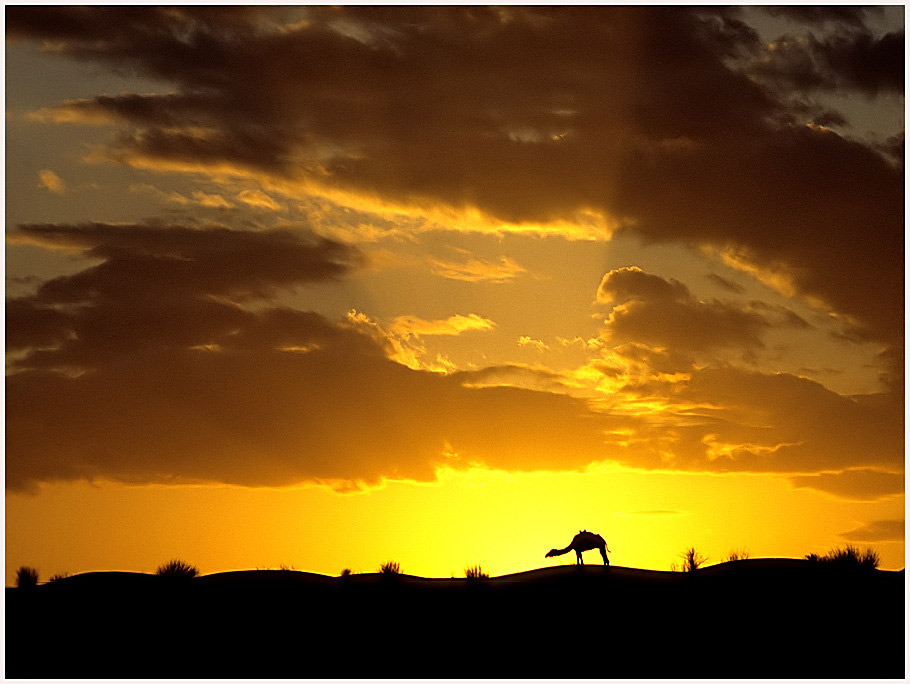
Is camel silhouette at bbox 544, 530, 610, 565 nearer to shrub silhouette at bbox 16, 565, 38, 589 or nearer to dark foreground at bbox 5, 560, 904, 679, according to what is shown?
dark foreground at bbox 5, 560, 904, 679

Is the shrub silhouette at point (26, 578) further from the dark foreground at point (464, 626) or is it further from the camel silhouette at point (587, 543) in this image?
the camel silhouette at point (587, 543)

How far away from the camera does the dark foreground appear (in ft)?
114

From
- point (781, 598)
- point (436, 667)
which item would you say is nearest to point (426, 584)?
point (436, 667)

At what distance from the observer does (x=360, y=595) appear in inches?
1516

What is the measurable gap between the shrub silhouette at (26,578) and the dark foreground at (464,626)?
0.58 meters

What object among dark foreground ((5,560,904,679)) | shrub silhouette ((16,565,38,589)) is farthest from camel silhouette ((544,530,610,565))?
shrub silhouette ((16,565,38,589))

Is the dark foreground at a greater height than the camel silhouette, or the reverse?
the camel silhouette

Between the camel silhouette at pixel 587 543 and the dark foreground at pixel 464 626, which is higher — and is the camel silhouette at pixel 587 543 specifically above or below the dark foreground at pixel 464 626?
above

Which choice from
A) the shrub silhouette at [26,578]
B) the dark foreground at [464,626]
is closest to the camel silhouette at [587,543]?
the dark foreground at [464,626]

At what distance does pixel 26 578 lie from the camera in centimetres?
3972

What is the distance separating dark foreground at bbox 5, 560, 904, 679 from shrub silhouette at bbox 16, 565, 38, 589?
58 cm

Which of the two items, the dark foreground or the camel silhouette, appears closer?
the dark foreground

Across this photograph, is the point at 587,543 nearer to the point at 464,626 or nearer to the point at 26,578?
the point at 464,626

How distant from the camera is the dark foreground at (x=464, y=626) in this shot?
34.7 meters
